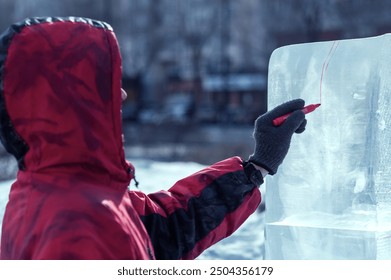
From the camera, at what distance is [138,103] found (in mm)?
29672

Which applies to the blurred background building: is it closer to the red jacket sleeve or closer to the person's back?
the red jacket sleeve

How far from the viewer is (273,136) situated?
1772 mm

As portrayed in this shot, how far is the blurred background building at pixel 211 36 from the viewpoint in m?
17.4

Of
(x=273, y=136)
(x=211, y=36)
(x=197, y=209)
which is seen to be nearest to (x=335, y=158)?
(x=273, y=136)

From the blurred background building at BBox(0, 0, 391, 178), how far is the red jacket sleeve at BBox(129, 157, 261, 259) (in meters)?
10.6

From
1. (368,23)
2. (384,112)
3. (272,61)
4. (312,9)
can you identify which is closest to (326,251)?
(384,112)

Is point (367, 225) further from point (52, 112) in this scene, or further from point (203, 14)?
point (203, 14)

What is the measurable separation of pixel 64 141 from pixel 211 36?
25747mm

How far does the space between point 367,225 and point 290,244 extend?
34cm

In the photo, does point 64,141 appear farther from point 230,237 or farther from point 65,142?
point 230,237

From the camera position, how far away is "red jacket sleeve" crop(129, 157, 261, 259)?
64.9 inches

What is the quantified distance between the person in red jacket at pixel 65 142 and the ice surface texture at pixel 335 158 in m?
1.08

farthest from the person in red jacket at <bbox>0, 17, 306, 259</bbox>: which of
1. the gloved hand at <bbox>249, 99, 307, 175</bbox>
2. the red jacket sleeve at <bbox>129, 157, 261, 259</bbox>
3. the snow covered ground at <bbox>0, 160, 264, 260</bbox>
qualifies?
the snow covered ground at <bbox>0, 160, 264, 260</bbox>

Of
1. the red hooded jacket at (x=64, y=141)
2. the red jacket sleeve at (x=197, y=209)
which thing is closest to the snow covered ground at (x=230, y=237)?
the red jacket sleeve at (x=197, y=209)
